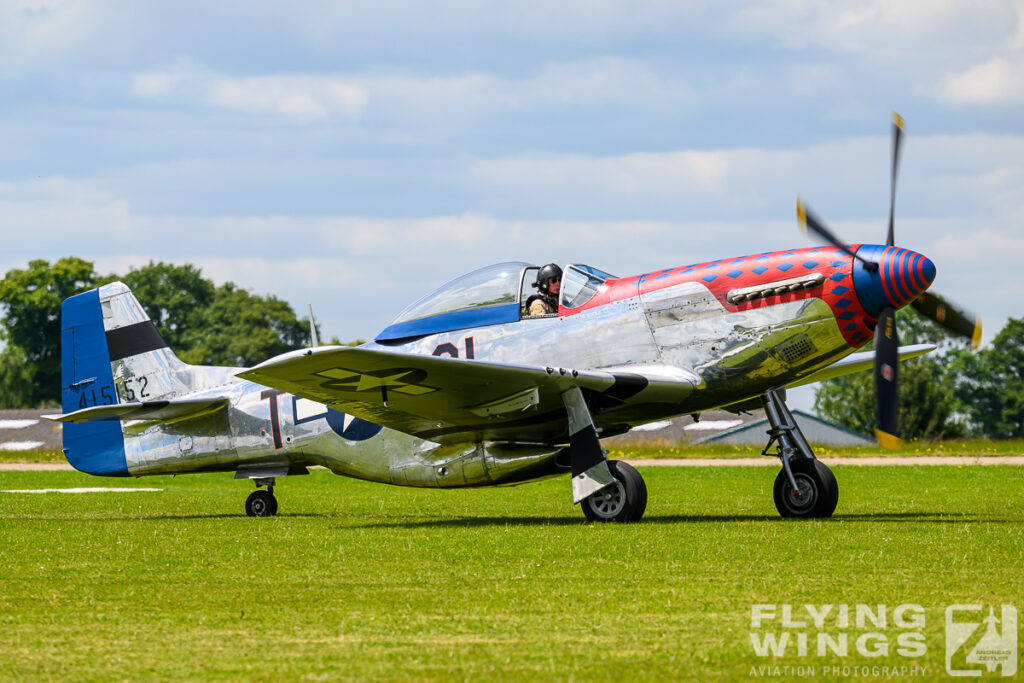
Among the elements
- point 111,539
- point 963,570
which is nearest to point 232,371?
point 111,539

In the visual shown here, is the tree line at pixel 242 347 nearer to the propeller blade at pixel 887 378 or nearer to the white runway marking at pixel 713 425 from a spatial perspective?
the white runway marking at pixel 713 425

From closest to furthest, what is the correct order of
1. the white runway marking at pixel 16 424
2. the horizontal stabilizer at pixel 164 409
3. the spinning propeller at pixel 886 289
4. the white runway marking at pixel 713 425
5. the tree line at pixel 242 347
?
the spinning propeller at pixel 886 289 < the horizontal stabilizer at pixel 164 409 < the white runway marking at pixel 713 425 < the white runway marking at pixel 16 424 < the tree line at pixel 242 347

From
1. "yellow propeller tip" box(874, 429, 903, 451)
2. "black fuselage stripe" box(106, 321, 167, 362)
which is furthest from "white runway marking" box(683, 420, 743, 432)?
"yellow propeller tip" box(874, 429, 903, 451)

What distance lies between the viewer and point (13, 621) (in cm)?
721

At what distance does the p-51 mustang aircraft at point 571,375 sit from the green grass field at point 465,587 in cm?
73

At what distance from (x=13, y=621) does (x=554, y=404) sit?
7.11m

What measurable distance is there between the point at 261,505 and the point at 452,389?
4.71 metres

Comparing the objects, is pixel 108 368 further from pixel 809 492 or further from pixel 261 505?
pixel 809 492

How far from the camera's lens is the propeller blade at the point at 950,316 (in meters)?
13.8

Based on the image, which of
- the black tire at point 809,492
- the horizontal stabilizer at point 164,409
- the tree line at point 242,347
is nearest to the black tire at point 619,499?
the black tire at point 809,492

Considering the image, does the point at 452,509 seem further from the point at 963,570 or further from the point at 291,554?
the point at 963,570

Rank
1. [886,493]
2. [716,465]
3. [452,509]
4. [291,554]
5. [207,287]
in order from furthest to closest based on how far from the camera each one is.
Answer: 1. [207,287]
2. [716,465]
3. [886,493]
4. [452,509]
5. [291,554]

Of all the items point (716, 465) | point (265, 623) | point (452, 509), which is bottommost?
point (716, 465)

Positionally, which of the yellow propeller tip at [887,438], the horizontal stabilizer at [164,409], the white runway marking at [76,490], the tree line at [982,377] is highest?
the horizontal stabilizer at [164,409]
